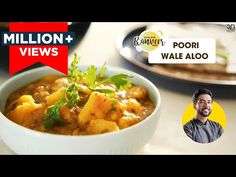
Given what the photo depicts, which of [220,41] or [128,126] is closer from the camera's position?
Result: [128,126]

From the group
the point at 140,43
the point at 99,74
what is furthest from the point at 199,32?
the point at 99,74

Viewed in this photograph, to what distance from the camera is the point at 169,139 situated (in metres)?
2.12

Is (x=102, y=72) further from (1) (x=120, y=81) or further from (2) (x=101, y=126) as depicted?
(2) (x=101, y=126)

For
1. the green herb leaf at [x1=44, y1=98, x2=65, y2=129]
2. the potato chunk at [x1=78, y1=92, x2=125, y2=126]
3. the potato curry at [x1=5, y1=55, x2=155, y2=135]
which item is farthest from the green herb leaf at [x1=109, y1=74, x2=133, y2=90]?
the green herb leaf at [x1=44, y1=98, x2=65, y2=129]

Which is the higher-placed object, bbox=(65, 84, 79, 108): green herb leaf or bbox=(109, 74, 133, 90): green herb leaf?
bbox=(109, 74, 133, 90): green herb leaf

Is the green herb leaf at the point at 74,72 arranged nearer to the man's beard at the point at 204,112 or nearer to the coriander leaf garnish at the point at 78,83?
the coriander leaf garnish at the point at 78,83

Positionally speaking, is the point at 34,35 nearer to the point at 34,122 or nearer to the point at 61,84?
the point at 61,84

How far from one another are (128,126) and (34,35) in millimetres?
615

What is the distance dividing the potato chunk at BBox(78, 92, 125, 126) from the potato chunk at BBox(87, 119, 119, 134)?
1.0 inches

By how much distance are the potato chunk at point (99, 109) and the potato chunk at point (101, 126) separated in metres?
0.03

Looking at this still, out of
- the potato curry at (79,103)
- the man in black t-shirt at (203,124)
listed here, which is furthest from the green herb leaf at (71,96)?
the man in black t-shirt at (203,124)

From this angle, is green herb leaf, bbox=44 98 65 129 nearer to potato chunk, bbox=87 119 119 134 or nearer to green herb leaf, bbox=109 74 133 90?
potato chunk, bbox=87 119 119 134

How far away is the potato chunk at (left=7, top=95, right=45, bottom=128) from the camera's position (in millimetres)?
1931

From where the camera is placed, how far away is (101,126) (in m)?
1.88
